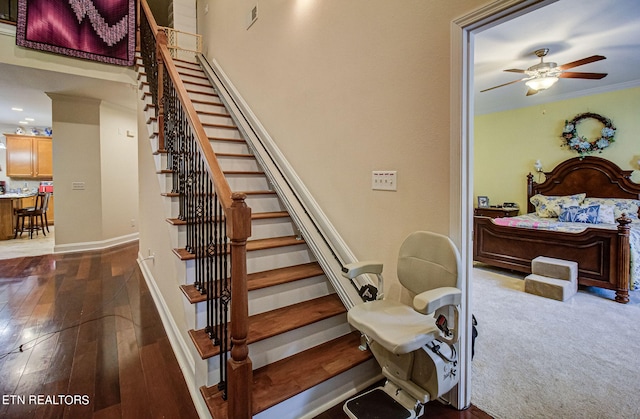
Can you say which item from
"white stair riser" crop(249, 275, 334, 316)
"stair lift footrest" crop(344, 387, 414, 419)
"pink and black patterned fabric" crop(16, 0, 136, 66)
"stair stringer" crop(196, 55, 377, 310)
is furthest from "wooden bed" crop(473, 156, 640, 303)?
"pink and black patterned fabric" crop(16, 0, 136, 66)

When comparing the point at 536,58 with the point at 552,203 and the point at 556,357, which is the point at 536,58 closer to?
the point at 552,203

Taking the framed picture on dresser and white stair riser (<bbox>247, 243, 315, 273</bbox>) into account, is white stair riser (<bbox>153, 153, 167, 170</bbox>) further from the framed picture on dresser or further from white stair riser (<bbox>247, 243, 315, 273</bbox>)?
the framed picture on dresser

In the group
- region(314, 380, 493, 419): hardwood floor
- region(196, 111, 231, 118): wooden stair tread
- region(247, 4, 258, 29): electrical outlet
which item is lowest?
region(314, 380, 493, 419): hardwood floor

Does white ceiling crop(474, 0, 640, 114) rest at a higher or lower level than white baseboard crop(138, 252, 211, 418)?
higher

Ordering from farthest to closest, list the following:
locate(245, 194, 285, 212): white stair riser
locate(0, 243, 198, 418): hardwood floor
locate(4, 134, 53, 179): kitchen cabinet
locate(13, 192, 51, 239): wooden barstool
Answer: locate(4, 134, 53, 179): kitchen cabinet → locate(13, 192, 51, 239): wooden barstool → locate(245, 194, 285, 212): white stair riser → locate(0, 243, 198, 418): hardwood floor

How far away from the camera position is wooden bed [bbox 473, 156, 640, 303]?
3.26 m

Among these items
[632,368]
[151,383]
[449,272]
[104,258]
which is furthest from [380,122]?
[104,258]

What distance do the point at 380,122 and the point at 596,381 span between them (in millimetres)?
2188

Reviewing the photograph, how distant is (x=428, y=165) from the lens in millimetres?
1773

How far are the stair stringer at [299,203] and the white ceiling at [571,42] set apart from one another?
8.21ft

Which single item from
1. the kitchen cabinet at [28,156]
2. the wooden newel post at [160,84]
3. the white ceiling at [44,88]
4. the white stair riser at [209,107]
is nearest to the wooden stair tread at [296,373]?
the wooden newel post at [160,84]

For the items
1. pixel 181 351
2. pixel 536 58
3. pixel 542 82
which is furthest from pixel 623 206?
pixel 181 351

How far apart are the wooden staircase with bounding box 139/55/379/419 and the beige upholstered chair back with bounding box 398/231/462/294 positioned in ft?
1.91

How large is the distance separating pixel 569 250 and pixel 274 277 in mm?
3665
